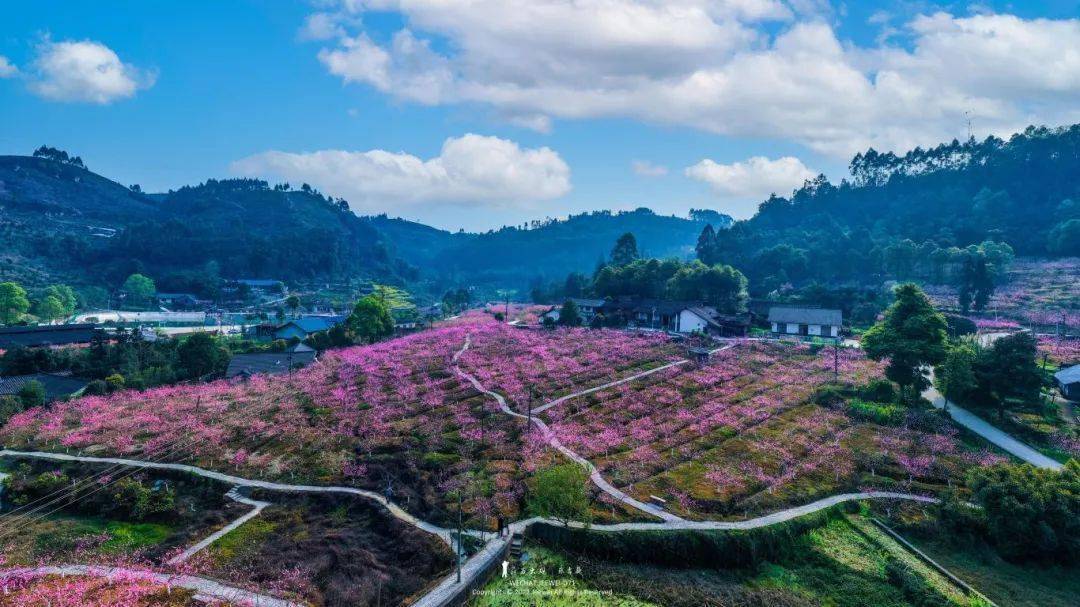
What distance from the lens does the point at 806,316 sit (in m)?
76.9

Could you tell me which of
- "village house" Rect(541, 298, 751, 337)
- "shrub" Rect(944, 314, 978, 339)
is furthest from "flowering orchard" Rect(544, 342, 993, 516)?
"village house" Rect(541, 298, 751, 337)

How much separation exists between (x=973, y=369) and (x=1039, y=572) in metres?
22.5

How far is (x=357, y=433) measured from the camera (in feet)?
141

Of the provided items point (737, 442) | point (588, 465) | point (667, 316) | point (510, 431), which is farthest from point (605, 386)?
point (667, 316)

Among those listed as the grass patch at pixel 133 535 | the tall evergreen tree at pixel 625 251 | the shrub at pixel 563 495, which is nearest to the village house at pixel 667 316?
the tall evergreen tree at pixel 625 251

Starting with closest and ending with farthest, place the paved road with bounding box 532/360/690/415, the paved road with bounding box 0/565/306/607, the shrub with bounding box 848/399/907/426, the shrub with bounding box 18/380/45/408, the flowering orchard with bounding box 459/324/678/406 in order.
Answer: the paved road with bounding box 0/565/306/607
the shrub with bounding box 848/399/907/426
the paved road with bounding box 532/360/690/415
the shrub with bounding box 18/380/45/408
the flowering orchard with bounding box 459/324/678/406

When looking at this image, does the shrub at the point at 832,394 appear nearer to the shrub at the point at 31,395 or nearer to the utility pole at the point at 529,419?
the utility pole at the point at 529,419

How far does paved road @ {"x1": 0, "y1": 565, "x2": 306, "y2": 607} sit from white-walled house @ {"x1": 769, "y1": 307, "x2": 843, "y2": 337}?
2696 inches

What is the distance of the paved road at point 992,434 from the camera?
3703cm

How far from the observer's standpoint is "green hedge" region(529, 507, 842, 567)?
28.1 metres

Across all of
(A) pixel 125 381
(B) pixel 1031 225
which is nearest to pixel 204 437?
(A) pixel 125 381

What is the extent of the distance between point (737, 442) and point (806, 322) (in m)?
42.0

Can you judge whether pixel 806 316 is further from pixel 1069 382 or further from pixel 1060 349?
pixel 1069 382

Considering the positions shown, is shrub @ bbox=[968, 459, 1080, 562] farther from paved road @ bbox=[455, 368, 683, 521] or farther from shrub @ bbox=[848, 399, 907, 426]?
paved road @ bbox=[455, 368, 683, 521]
